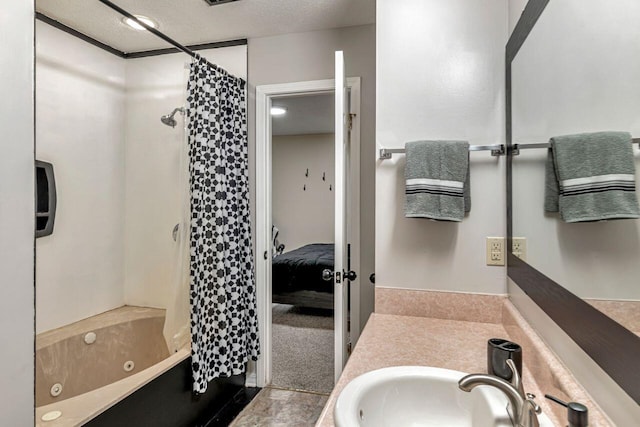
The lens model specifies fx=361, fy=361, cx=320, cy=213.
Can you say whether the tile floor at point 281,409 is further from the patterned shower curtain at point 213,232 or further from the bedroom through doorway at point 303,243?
the patterned shower curtain at point 213,232

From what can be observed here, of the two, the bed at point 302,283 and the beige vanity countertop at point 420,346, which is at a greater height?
the beige vanity countertop at point 420,346

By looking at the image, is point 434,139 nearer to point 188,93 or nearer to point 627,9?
point 627,9

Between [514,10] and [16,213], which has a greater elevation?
[514,10]

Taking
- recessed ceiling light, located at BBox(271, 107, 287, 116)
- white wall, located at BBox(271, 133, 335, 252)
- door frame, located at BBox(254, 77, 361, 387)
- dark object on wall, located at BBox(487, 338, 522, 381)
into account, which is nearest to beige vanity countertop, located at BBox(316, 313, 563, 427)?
dark object on wall, located at BBox(487, 338, 522, 381)

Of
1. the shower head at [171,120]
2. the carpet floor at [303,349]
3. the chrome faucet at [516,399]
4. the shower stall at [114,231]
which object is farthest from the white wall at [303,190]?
the chrome faucet at [516,399]

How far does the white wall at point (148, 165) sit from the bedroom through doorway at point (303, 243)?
0.85 metres

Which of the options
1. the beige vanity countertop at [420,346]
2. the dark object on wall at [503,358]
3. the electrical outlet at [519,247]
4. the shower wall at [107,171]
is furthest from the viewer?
the shower wall at [107,171]

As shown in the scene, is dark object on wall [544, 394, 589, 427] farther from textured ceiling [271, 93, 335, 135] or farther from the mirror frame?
textured ceiling [271, 93, 335, 135]

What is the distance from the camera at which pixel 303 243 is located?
20.4ft

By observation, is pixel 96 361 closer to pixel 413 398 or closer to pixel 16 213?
pixel 16 213

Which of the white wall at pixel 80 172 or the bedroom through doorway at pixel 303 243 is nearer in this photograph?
the white wall at pixel 80 172

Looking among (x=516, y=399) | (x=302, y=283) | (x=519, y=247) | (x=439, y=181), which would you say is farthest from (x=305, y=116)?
(x=516, y=399)

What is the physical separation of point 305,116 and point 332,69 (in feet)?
7.83

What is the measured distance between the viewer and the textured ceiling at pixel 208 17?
2.14m
